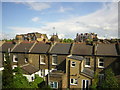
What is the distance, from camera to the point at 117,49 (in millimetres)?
23781

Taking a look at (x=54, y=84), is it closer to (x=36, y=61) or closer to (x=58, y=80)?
(x=58, y=80)

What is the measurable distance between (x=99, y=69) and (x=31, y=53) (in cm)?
1355

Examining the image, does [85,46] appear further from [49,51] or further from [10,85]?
[10,85]

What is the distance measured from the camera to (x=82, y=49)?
25156mm

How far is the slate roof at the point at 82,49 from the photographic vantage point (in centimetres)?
2422

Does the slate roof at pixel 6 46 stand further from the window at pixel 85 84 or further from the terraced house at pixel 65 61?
the window at pixel 85 84

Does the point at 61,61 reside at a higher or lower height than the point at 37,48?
lower

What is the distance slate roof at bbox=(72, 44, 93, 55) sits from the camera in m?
24.2

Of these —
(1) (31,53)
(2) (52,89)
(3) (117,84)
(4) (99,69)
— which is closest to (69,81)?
(2) (52,89)

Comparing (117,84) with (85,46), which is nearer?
(117,84)

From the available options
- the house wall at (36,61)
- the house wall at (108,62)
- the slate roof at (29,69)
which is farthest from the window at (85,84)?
the slate roof at (29,69)

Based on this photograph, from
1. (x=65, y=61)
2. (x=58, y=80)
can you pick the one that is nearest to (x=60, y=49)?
(x=65, y=61)

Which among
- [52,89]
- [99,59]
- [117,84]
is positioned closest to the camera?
[117,84]

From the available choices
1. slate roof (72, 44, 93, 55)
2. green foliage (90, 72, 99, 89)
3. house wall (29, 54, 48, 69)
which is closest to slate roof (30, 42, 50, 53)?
house wall (29, 54, 48, 69)
